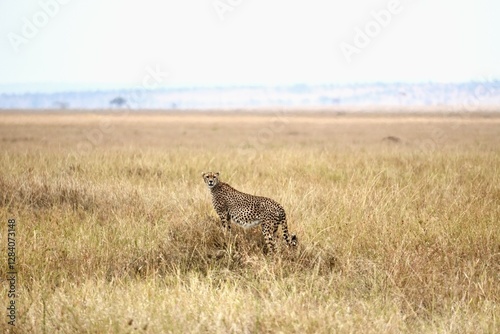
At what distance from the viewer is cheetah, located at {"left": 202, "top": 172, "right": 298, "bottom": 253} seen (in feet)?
19.8

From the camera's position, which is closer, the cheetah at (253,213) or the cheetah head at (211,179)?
the cheetah at (253,213)

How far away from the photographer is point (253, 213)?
241 inches

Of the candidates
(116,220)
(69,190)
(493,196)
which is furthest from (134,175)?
(493,196)

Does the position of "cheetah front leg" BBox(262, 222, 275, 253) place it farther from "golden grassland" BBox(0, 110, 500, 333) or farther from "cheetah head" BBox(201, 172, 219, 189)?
"cheetah head" BBox(201, 172, 219, 189)

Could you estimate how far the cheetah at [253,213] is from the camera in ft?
19.8

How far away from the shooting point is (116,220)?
768 cm

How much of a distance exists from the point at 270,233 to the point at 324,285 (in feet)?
2.82

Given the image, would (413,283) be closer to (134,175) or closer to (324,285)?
(324,285)

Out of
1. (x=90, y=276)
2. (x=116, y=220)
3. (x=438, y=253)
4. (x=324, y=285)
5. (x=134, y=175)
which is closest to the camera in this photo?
(x=324, y=285)

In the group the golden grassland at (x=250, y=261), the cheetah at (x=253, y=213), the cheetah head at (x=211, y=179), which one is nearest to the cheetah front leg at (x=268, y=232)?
the cheetah at (x=253, y=213)

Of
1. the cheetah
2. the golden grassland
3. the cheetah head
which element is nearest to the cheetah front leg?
the cheetah

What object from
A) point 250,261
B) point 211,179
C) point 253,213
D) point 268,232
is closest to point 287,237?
point 268,232

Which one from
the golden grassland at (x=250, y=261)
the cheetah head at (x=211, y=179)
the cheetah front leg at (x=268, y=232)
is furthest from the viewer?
the cheetah head at (x=211, y=179)

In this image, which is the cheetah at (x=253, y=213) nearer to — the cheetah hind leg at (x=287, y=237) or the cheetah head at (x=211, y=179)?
the cheetah hind leg at (x=287, y=237)
